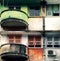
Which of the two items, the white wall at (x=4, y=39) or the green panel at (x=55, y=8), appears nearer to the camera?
the white wall at (x=4, y=39)

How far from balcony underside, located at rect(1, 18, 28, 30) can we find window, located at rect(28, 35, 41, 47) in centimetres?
101

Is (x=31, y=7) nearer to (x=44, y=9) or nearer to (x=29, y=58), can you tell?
(x=44, y=9)

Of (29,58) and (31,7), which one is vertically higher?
(31,7)

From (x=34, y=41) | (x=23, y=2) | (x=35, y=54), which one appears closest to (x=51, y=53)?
(x=35, y=54)

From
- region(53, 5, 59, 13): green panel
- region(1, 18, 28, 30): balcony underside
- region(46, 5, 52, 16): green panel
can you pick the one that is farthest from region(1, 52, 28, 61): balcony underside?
region(53, 5, 59, 13): green panel

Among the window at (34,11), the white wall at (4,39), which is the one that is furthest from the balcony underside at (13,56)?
the window at (34,11)

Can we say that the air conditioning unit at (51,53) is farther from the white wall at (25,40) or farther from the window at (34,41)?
the white wall at (25,40)

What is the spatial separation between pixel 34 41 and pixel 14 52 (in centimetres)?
257

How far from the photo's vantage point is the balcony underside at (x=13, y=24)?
2570 centimetres

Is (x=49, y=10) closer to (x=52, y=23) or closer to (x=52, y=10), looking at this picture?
(x=52, y=10)

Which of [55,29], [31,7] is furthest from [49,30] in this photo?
[31,7]

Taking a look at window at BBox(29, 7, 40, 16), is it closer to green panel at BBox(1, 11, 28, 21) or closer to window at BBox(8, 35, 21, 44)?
green panel at BBox(1, 11, 28, 21)

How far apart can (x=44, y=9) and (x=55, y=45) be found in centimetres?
342

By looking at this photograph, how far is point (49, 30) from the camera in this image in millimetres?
26188
